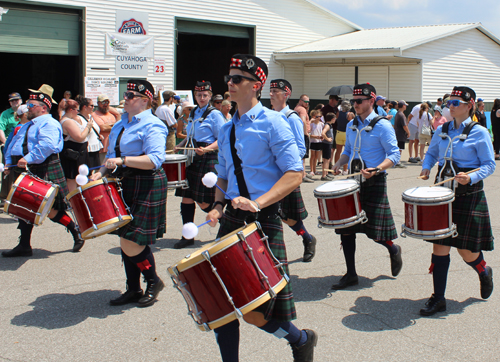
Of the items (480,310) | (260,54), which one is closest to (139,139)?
(480,310)

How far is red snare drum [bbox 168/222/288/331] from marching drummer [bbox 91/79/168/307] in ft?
5.42

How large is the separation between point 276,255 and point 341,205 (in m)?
1.56

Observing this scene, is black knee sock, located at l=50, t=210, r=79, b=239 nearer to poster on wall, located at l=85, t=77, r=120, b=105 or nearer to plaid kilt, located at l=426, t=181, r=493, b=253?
plaid kilt, located at l=426, t=181, r=493, b=253

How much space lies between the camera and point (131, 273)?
446 centimetres

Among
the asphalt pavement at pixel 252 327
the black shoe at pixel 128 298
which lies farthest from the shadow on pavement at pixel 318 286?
the black shoe at pixel 128 298

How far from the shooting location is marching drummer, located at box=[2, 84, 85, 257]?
578cm

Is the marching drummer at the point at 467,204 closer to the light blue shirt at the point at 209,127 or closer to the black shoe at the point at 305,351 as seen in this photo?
the black shoe at the point at 305,351

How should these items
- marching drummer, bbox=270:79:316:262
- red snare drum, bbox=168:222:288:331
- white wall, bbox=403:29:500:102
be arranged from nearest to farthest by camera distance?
red snare drum, bbox=168:222:288:331 → marching drummer, bbox=270:79:316:262 → white wall, bbox=403:29:500:102

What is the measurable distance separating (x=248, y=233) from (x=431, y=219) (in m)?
1.93

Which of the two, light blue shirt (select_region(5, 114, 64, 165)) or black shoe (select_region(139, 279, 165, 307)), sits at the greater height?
light blue shirt (select_region(5, 114, 64, 165))

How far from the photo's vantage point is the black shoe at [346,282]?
15.9 feet

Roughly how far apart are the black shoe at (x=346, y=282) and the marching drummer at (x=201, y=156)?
1993 millimetres

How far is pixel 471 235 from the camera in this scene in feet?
13.9

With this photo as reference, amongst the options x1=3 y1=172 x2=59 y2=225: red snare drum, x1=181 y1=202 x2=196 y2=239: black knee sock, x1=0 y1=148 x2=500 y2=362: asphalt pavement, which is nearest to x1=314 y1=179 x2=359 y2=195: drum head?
x1=0 y1=148 x2=500 y2=362: asphalt pavement
